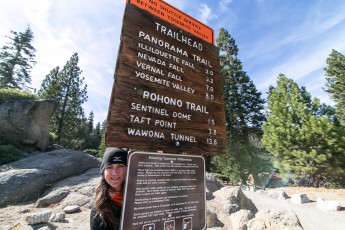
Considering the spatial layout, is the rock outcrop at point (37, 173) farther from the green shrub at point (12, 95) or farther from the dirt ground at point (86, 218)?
the green shrub at point (12, 95)

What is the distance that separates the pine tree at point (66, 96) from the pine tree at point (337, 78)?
40.3 m

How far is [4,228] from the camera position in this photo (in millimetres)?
7262

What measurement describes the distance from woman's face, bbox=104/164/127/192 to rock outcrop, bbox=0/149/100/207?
10133mm

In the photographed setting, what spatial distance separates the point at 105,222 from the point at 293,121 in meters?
19.1

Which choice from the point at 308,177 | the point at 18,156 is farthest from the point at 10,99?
the point at 308,177

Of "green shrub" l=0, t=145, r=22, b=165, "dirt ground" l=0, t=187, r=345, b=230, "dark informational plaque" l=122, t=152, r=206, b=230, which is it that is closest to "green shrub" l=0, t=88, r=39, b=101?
"green shrub" l=0, t=145, r=22, b=165

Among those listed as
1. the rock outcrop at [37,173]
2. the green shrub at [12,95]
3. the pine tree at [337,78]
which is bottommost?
the rock outcrop at [37,173]

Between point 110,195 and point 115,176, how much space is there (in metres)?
0.23

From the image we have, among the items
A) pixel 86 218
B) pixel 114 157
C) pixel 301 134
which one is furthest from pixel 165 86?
pixel 301 134

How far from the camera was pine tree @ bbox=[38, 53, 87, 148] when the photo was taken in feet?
113

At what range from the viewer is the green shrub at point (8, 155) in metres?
15.0

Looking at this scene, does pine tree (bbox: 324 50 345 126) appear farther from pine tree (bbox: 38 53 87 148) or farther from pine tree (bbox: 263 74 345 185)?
pine tree (bbox: 38 53 87 148)

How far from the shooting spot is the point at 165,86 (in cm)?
265

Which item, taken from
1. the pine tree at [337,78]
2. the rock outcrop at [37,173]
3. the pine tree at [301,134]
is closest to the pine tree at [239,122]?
the pine tree at [301,134]
